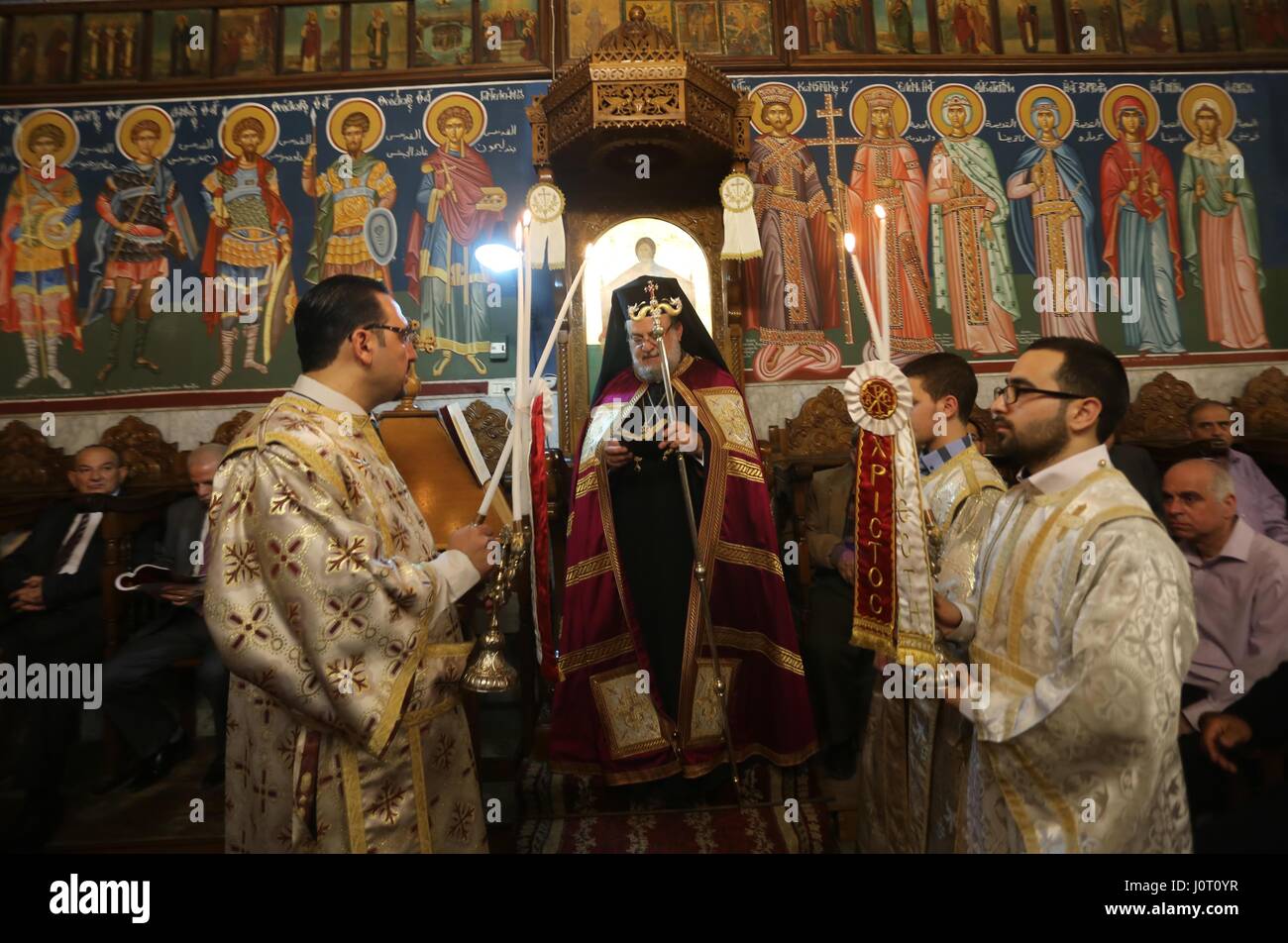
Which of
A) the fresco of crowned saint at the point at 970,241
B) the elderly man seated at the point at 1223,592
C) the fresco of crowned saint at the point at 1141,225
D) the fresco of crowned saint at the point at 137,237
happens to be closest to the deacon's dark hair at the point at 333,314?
the elderly man seated at the point at 1223,592

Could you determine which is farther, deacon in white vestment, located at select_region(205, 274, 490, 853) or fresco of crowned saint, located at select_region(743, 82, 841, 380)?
fresco of crowned saint, located at select_region(743, 82, 841, 380)

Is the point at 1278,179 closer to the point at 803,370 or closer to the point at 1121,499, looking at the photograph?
the point at 803,370

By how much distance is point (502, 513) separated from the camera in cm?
286

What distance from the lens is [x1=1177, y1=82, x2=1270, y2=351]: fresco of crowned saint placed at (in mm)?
6312

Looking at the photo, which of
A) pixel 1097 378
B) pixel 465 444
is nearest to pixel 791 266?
pixel 465 444

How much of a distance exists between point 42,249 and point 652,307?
527 cm

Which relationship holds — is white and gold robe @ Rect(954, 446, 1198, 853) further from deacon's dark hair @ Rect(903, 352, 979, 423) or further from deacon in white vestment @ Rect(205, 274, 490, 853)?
deacon in white vestment @ Rect(205, 274, 490, 853)

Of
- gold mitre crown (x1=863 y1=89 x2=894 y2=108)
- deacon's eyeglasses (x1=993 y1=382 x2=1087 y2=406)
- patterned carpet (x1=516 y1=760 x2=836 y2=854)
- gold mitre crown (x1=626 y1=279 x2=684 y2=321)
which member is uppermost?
gold mitre crown (x1=863 y1=89 x2=894 y2=108)

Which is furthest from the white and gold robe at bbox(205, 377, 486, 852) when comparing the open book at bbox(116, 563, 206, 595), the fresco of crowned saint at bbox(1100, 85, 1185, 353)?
the fresco of crowned saint at bbox(1100, 85, 1185, 353)

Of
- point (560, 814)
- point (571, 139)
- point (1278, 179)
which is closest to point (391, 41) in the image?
point (571, 139)

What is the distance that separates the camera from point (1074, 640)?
82.1 inches

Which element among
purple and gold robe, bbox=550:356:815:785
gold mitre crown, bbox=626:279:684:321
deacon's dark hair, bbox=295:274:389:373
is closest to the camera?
deacon's dark hair, bbox=295:274:389:373

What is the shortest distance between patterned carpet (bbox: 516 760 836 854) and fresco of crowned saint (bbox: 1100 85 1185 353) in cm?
464

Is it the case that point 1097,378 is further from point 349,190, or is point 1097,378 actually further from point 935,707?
point 349,190
